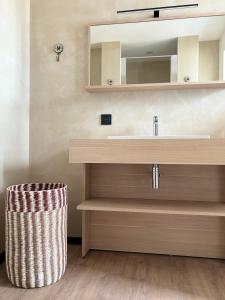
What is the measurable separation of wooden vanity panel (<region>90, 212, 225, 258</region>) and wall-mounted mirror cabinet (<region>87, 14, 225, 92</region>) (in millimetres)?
1015

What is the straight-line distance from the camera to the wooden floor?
147 cm

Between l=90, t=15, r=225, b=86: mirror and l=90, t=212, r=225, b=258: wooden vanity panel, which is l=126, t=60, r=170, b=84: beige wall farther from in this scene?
l=90, t=212, r=225, b=258: wooden vanity panel

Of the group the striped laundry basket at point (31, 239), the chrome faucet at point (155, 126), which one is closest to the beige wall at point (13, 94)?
the striped laundry basket at point (31, 239)

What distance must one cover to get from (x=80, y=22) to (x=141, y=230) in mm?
1765

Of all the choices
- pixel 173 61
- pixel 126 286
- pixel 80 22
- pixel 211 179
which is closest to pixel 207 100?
pixel 173 61

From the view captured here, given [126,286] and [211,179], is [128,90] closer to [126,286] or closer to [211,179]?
[211,179]

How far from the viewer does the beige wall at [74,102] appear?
2.17 meters

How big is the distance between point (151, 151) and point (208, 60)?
0.91 metres

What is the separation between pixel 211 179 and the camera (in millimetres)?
2033

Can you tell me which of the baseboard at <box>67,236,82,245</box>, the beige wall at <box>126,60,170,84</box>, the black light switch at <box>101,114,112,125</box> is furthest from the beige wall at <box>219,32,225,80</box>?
the baseboard at <box>67,236,82,245</box>

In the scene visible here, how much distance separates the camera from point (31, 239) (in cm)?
151

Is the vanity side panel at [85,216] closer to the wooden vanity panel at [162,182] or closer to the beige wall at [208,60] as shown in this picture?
the wooden vanity panel at [162,182]

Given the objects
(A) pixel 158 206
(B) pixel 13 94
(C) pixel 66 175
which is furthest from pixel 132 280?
(B) pixel 13 94

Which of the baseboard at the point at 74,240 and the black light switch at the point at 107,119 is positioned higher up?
the black light switch at the point at 107,119
